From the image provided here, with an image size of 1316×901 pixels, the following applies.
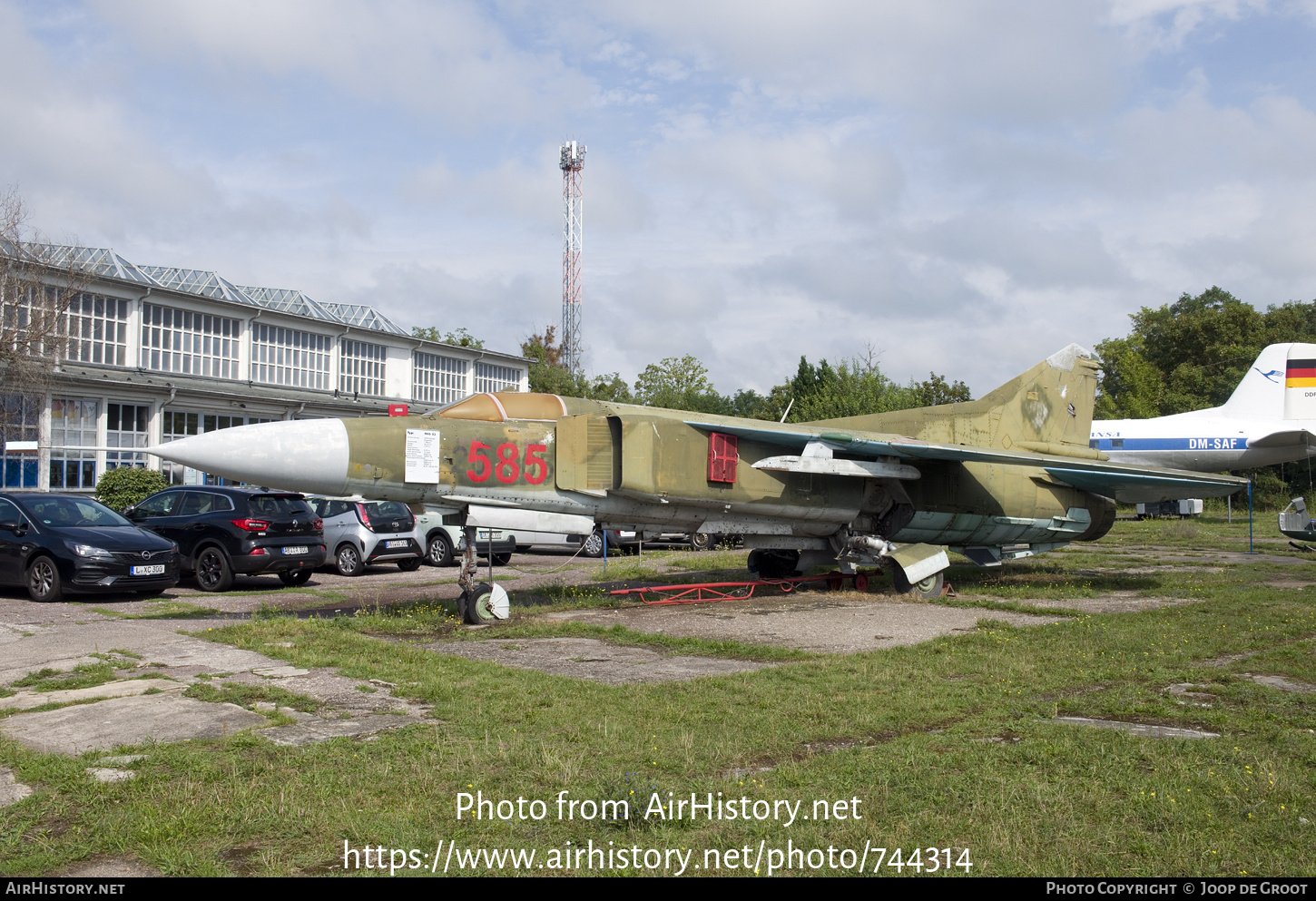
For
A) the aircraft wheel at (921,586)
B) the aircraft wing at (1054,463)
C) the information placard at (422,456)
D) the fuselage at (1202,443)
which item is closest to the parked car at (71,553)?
the information placard at (422,456)

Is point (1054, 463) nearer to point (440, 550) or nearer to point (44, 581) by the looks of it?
A: point (440, 550)

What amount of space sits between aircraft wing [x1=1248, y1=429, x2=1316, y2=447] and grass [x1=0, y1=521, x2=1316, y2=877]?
22710 millimetres

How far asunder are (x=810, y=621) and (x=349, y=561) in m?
10.2

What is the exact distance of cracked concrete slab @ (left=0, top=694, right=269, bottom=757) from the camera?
218 inches

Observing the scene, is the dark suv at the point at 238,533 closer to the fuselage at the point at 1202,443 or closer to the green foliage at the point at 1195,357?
the fuselage at the point at 1202,443

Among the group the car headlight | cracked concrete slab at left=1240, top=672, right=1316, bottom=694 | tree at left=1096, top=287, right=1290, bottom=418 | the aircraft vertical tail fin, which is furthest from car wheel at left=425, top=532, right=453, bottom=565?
tree at left=1096, top=287, right=1290, bottom=418

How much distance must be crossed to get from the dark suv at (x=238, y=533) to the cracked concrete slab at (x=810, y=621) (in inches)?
215

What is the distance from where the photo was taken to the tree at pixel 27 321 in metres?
26.5

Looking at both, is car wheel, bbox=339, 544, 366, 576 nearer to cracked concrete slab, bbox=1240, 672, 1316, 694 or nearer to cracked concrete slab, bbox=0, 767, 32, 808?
cracked concrete slab, bbox=0, 767, 32, 808

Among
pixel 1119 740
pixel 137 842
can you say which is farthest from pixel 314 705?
pixel 1119 740

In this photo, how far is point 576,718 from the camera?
6016mm

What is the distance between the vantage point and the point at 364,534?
17.4m

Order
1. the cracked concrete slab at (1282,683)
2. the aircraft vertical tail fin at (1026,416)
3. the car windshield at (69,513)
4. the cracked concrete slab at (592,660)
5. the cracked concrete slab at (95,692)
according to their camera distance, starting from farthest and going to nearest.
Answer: the aircraft vertical tail fin at (1026,416)
the car windshield at (69,513)
the cracked concrete slab at (592,660)
the cracked concrete slab at (1282,683)
the cracked concrete slab at (95,692)

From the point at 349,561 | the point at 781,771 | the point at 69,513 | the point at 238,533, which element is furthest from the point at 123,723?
the point at 349,561
